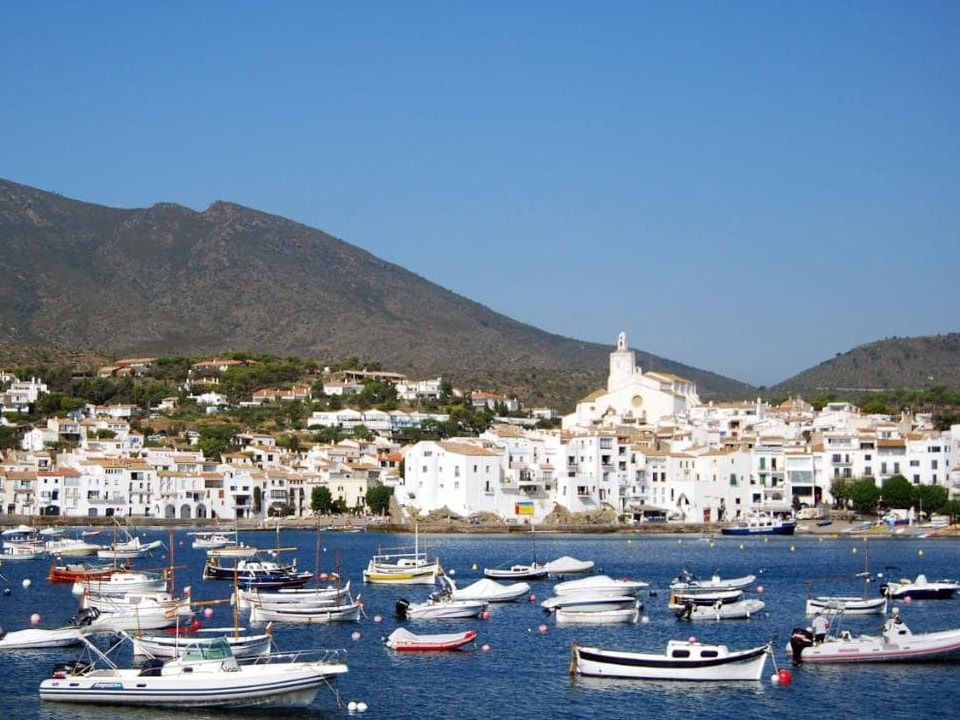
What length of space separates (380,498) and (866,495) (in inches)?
1256

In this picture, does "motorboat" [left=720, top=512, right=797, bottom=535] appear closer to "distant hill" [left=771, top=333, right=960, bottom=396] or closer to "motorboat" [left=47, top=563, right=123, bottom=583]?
"motorboat" [left=47, top=563, right=123, bottom=583]

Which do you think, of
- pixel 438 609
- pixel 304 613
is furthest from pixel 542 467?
pixel 304 613

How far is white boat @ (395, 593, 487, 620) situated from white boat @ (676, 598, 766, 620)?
21.4ft

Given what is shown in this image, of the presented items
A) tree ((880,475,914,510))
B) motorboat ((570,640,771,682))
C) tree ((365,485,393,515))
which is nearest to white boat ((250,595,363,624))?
motorboat ((570,640,771,682))

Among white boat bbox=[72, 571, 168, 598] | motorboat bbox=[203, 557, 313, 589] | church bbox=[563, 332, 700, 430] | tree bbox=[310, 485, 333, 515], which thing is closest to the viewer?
white boat bbox=[72, 571, 168, 598]

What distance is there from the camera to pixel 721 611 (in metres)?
46.0

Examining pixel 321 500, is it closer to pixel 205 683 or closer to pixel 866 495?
pixel 866 495

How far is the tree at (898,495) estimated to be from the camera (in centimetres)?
9206

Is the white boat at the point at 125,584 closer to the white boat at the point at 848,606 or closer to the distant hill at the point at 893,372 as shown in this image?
the white boat at the point at 848,606

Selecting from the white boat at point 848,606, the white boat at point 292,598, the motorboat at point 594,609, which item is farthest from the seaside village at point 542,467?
the white boat at point 848,606

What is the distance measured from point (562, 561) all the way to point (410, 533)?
2976 centimetres

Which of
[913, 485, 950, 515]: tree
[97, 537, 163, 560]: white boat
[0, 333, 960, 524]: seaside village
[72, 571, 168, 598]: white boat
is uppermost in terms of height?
[0, 333, 960, 524]: seaside village

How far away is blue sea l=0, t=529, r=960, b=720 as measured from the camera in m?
31.3

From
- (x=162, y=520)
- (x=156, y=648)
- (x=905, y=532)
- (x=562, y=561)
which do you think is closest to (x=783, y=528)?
(x=905, y=532)
